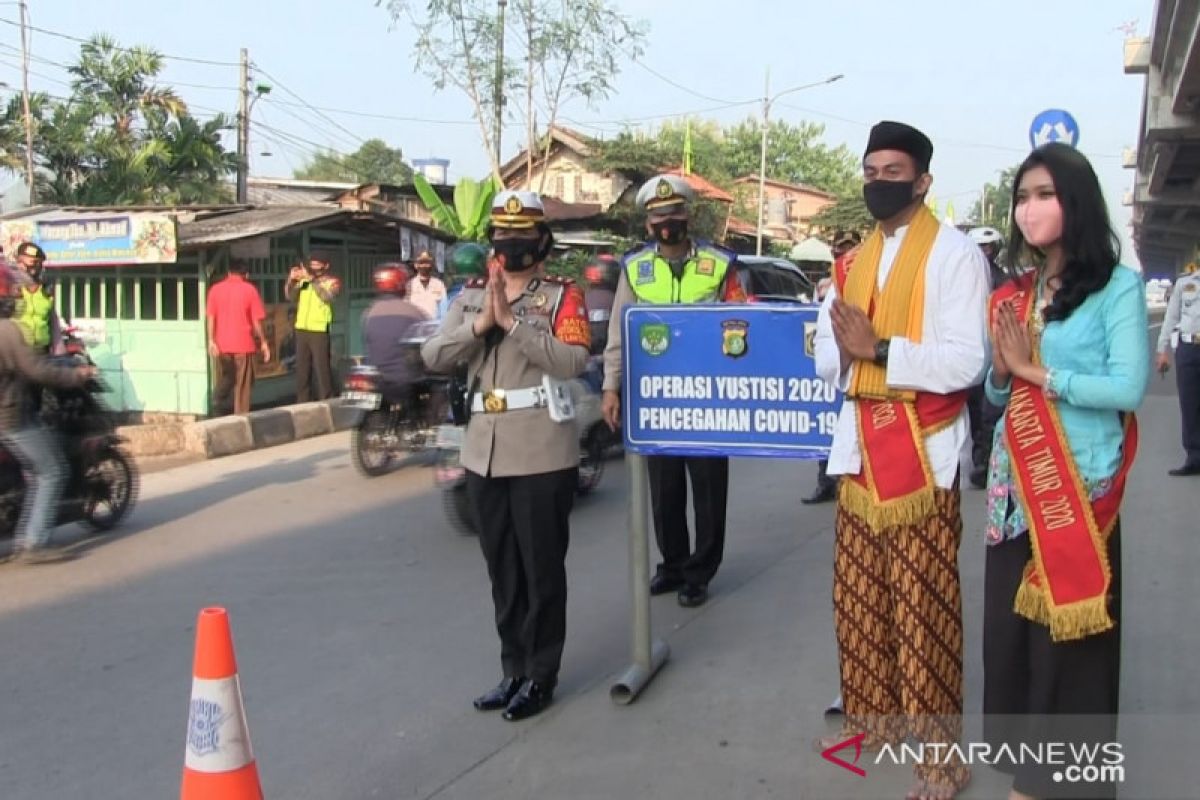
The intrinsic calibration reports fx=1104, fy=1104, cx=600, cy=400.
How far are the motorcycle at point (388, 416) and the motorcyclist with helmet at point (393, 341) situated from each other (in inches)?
1.5

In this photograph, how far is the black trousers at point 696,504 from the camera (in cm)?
505

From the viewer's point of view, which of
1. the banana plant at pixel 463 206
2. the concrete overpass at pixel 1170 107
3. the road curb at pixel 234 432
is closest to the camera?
the road curb at pixel 234 432

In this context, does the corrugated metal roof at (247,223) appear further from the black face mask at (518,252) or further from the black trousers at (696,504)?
the black face mask at (518,252)

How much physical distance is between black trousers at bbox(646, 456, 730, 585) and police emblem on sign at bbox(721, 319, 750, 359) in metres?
1.34

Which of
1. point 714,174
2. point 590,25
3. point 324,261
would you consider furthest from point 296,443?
point 714,174

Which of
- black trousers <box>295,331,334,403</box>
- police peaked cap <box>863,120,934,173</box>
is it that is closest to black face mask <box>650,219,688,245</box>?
police peaked cap <box>863,120,934,173</box>

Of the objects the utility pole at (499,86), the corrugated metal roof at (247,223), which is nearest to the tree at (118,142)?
the utility pole at (499,86)

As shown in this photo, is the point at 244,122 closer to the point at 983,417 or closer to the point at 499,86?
the point at 499,86

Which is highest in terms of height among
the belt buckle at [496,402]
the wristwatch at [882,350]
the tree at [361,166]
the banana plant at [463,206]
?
the tree at [361,166]

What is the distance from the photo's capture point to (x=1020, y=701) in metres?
2.82

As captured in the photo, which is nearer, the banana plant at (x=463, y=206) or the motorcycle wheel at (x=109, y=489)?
the motorcycle wheel at (x=109, y=489)

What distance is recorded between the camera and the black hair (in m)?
2.62

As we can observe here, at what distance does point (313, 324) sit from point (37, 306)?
10.2 feet

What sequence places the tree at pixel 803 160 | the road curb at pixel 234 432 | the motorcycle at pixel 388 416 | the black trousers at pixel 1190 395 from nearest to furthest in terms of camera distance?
the black trousers at pixel 1190 395 → the motorcycle at pixel 388 416 → the road curb at pixel 234 432 → the tree at pixel 803 160
